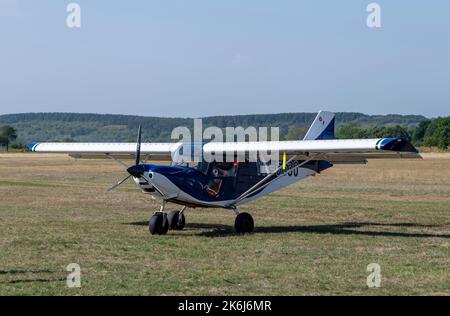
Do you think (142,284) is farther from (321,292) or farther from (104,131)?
(104,131)

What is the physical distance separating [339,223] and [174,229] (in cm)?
462

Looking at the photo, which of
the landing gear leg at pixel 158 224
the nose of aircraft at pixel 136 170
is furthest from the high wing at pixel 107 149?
the nose of aircraft at pixel 136 170

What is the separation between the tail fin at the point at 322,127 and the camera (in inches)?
749

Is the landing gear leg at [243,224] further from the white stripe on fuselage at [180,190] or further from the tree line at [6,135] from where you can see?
the tree line at [6,135]

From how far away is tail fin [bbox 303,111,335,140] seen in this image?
19016 mm

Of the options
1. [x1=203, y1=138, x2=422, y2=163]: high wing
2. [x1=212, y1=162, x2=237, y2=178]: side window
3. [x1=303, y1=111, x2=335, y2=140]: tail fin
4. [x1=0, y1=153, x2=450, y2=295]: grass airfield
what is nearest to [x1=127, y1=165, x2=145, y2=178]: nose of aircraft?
[x1=0, y1=153, x2=450, y2=295]: grass airfield

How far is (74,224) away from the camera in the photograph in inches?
685

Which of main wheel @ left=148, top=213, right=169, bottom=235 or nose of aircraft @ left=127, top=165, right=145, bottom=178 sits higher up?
nose of aircraft @ left=127, top=165, right=145, bottom=178

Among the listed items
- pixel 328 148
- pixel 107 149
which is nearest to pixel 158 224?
pixel 328 148

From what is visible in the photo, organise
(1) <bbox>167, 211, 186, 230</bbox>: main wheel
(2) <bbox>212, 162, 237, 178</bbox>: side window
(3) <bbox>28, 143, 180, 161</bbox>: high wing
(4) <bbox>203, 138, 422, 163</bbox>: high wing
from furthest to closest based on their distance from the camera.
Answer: (3) <bbox>28, 143, 180, 161</bbox>: high wing < (1) <bbox>167, 211, 186, 230</bbox>: main wheel < (2) <bbox>212, 162, 237, 178</bbox>: side window < (4) <bbox>203, 138, 422, 163</bbox>: high wing

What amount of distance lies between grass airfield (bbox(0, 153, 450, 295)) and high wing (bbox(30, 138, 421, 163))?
5.71ft

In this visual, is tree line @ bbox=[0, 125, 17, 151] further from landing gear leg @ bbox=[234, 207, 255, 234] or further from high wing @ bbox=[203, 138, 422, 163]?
landing gear leg @ bbox=[234, 207, 255, 234]
